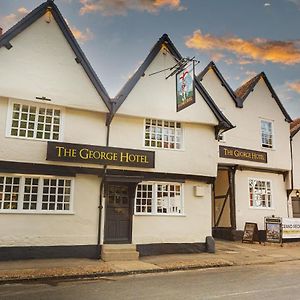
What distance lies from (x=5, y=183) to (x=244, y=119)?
13967 millimetres

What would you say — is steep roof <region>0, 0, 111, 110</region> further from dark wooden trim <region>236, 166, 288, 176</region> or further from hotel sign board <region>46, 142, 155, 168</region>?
dark wooden trim <region>236, 166, 288, 176</region>

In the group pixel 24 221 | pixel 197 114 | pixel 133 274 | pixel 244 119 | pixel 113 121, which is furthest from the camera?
pixel 244 119

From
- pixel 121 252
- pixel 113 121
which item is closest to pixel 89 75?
pixel 113 121

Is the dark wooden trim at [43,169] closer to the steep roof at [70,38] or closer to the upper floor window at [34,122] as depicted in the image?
the upper floor window at [34,122]

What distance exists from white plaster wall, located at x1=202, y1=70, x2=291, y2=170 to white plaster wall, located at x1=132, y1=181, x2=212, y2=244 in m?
4.18

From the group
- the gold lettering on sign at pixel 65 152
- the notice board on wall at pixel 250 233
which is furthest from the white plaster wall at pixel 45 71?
the notice board on wall at pixel 250 233

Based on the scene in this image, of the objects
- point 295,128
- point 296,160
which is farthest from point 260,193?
point 295,128

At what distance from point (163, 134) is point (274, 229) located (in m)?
8.44

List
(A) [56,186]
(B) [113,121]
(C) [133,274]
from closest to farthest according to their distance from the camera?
1. (C) [133,274]
2. (A) [56,186]
3. (B) [113,121]

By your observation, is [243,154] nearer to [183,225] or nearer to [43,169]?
[183,225]

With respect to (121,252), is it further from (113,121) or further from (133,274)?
(113,121)

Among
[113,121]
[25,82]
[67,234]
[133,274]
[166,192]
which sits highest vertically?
[25,82]

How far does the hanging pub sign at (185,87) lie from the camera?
509 inches

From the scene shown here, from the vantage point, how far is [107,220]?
14086 mm
